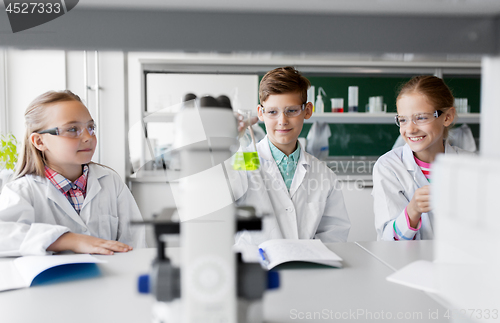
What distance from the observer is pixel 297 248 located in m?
1.03

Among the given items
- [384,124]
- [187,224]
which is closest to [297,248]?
[187,224]

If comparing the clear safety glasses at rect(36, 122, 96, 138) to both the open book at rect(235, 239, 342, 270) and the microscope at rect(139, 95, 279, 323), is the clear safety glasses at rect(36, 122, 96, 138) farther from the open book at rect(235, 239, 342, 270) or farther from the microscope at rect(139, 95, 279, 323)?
the microscope at rect(139, 95, 279, 323)

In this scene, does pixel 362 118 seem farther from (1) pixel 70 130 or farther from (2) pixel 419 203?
(1) pixel 70 130

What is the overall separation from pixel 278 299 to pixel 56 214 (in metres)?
0.94

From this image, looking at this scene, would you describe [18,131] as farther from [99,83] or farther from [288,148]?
[288,148]

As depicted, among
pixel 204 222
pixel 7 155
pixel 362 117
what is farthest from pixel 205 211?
pixel 362 117

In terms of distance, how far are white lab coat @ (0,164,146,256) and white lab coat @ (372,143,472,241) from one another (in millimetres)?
941

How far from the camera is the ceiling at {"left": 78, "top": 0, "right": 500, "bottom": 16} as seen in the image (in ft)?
1.28

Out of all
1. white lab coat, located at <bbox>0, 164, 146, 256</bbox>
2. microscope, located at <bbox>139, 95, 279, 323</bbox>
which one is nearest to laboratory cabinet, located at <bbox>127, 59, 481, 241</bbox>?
white lab coat, located at <bbox>0, 164, 146, 256</bbox>

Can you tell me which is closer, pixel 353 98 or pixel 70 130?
pixel 70 130

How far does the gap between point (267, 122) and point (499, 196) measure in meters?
1.34

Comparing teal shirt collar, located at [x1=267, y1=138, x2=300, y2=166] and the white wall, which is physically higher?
the white wall

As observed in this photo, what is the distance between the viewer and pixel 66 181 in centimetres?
138

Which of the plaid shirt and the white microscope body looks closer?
the white microscope body
